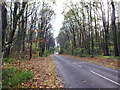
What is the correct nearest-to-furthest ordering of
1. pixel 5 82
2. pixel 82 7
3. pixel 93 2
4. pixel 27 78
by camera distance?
pixel 5 82, pixel 27 78, pixel 93 2, pixel 82 7

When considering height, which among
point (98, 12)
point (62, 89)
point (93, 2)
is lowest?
point (62, 89)

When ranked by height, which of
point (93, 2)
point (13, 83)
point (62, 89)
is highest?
point (93, 2)

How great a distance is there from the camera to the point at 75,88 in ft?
15.9

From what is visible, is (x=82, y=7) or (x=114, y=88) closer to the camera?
(x=114, y=88)

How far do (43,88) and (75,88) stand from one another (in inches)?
71.4

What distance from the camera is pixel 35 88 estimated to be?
4.71 meters

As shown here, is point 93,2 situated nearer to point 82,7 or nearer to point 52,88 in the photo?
point 82,7

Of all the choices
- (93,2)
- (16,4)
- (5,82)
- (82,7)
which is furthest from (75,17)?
(5,82)

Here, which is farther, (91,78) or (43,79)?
(91,78)

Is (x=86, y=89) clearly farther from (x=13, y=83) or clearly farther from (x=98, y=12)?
(x=98, y=12)

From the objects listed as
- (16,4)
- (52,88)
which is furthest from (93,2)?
(52,88)

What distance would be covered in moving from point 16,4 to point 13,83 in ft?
14.1

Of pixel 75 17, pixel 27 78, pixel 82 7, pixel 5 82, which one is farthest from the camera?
pixel 75 17

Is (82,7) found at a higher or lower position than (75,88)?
higher
